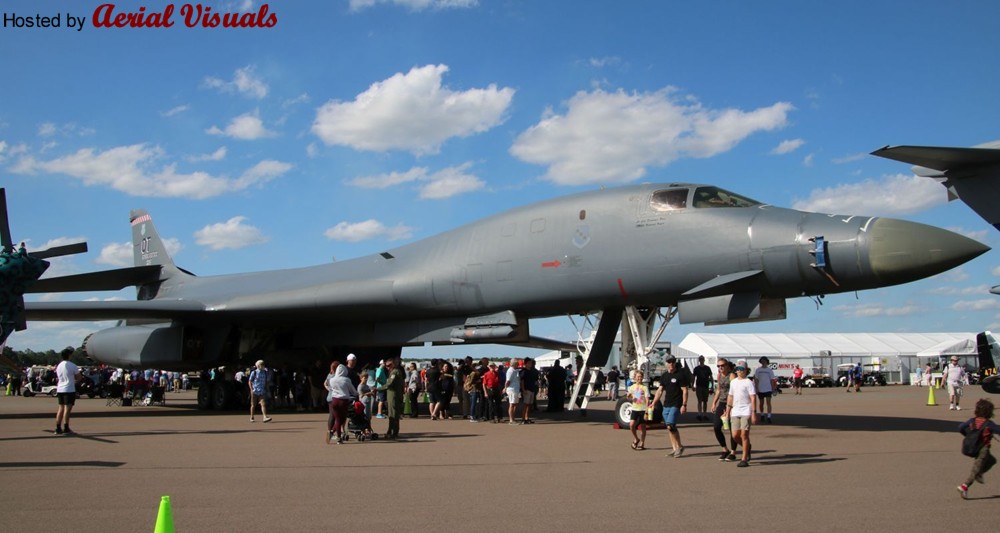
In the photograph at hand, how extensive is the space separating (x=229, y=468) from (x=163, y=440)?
3709 mm

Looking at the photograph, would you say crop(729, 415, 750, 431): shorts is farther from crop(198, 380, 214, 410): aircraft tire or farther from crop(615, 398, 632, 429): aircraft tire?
crop(198, 380, 214, 410): aircraft tire

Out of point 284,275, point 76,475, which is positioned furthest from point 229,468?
point 284,275

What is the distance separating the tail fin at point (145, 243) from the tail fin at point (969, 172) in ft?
64.8

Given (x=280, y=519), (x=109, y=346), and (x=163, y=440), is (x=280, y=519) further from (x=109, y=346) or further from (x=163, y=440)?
(x=109, y=346)

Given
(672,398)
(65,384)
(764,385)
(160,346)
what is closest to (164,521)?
(672,398)

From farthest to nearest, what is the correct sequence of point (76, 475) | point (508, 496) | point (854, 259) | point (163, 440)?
point (163, 440) → point (854, 259) → point (76, 475) → point (508, 496)

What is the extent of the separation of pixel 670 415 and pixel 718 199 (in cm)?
378

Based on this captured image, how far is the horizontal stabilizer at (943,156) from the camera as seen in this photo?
29.6 ft

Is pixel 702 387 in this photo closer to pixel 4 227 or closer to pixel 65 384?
pixel 65 384

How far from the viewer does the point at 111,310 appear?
17.4 meters

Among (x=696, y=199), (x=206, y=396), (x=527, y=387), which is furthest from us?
(x=206, y=396)

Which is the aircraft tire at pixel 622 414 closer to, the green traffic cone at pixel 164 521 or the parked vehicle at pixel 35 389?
the green traffic cone at pixel 164 521

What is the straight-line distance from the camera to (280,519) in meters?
5.82

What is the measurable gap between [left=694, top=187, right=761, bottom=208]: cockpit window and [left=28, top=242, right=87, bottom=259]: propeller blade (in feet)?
29.0
